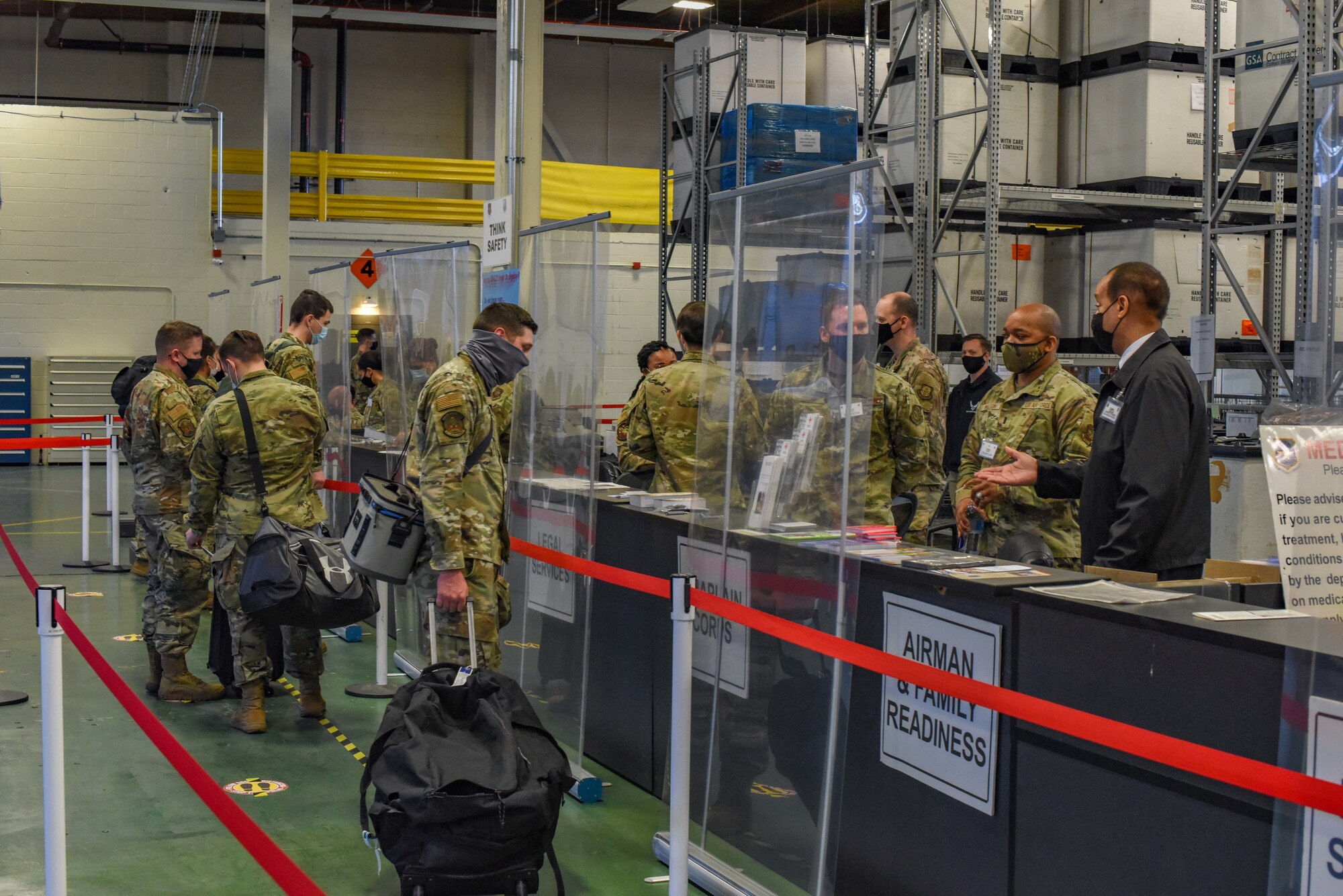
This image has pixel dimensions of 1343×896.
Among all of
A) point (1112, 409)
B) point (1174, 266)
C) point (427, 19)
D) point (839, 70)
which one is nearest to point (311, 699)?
point (1112, 409)

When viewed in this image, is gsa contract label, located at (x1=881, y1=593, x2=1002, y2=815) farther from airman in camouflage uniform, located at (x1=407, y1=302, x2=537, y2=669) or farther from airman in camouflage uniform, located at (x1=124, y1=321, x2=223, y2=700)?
airman in camouflage uniform, located at (x1=124, y1=321, x2=223, y2=700)

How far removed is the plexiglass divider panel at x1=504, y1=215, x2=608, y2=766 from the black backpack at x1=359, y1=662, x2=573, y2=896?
3.95ft

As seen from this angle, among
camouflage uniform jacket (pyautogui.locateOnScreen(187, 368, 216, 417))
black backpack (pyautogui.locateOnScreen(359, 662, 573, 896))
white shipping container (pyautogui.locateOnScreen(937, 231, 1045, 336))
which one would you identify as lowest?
black backpack (pyautogui.locateOnScreen(359, 662, 573, 896))

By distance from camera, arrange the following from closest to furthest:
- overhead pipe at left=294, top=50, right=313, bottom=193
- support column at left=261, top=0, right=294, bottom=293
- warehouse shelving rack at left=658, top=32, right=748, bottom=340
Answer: warehouse shelving rack at left=658, top=32, right=748, bottom=340 < support column at left=261, top=0, right=294, bottom=293 < overhead pipe at left=294, top=50, right=313, bottom=193

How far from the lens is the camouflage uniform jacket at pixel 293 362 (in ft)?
23.3

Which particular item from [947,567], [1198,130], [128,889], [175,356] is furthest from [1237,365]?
[128,889]

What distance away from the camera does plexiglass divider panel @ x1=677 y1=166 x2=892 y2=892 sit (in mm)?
3297

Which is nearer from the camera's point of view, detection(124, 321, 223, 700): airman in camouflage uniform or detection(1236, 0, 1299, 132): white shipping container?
detection(124, 321, 223, 700): airman in camouflage uniform

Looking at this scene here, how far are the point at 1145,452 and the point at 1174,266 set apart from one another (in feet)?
14.3

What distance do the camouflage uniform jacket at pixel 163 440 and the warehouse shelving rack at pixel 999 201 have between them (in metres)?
3.91

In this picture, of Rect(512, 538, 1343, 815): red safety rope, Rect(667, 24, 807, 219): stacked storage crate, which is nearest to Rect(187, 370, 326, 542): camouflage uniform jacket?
Rect(512, 538, 1343, 815): red safety rope

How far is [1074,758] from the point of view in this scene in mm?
2818

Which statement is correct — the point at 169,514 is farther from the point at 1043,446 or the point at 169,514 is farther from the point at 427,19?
the point at 427,19

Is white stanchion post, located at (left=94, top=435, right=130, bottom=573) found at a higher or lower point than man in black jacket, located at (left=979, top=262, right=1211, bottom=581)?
lower
